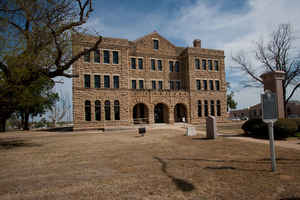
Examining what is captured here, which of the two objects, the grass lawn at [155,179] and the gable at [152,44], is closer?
the grass lawn at [155,179]

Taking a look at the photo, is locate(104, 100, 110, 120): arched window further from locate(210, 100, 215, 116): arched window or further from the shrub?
the shrub

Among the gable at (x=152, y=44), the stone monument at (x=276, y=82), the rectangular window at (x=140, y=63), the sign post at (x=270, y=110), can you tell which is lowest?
the sign post at (x=270, y=110)

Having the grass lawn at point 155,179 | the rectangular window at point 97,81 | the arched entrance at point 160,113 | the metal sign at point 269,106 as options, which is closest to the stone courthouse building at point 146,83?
the arched entrance at point 160,113

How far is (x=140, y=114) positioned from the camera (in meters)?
28.8

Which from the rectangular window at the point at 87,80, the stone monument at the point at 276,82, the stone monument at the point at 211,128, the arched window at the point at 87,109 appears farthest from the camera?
the rectangular window at the point at 87,80

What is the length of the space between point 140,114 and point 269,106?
79.7 feet

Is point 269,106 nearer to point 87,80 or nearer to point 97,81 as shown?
point 97,81

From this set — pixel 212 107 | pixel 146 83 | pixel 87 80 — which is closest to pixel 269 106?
pixel 87 80

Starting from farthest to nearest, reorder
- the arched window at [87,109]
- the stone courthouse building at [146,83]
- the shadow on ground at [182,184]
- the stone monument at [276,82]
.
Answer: the stone courthouse building at [146,83]
the arched window at [87,109]
the stone monument at [276,82]
the shadow on ground at [182,184]

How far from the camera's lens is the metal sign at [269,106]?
16.5ft

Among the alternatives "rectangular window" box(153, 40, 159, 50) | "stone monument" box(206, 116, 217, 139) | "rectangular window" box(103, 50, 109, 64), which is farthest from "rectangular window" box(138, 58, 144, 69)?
"stone monument" box(206, 116, 217, 139)

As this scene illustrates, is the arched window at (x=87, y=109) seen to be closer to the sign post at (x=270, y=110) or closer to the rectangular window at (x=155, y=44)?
Answer: the rectangular window at (x=155, y=44)

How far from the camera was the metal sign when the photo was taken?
16.5 ft

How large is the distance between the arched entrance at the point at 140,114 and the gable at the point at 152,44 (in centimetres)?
880
